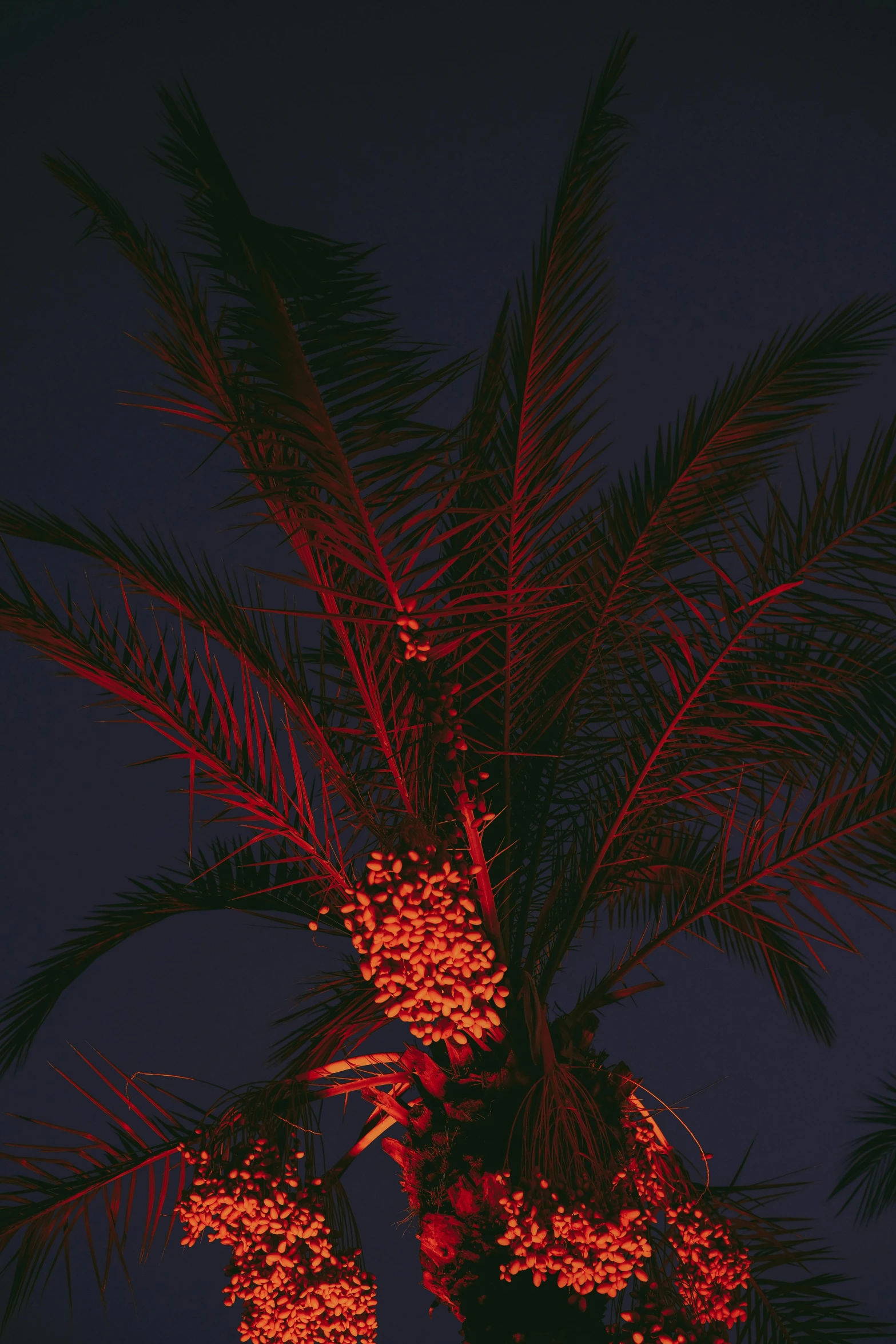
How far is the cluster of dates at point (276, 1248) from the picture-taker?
3447 millimetres

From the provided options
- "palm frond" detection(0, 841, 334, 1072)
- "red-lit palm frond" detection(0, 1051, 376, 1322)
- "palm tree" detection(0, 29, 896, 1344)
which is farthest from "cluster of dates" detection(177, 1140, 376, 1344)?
"palm frond" detection(0, 841, 334, 1072)

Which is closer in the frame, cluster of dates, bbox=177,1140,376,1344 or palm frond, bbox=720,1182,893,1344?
cluster of dates, bbox=177,1140,376,1344

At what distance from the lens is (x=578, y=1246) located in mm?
3135

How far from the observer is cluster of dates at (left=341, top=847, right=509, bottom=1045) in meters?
3.13

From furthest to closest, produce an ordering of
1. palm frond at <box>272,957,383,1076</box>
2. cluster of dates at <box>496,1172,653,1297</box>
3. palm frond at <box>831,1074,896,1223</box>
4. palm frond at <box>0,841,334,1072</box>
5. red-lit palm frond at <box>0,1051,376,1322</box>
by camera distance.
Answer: palm frond at <box>831,1074,896,1223</box>
palm frond at <box>0,841,334,1072</box>
palm frond at <box>272,957,383,1076</box>
red-lit palm frond at <box>0,1051,376,1322</box>
cluster of dates at <box>496,1172,653,1297</box>

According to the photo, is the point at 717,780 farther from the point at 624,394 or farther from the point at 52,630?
the point at 624,394

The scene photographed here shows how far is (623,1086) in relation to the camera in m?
4.11

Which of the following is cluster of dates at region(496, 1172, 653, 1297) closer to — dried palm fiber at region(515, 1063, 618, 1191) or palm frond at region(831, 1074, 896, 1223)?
dried palm fiber at region(515, 1063, 618, 1191)

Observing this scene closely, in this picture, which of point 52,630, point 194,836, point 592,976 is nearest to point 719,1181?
point 194,836

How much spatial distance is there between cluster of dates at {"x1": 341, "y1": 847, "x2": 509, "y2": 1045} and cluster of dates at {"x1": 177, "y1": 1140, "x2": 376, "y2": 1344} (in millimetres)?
880

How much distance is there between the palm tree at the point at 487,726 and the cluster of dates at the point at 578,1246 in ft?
0.04

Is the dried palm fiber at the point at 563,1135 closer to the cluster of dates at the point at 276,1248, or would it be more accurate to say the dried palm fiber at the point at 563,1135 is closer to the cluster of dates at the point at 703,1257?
the cluster of dates at the point at 703,1257

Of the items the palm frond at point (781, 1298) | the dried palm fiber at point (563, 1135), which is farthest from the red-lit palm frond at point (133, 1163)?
the palm frond at point (781, 1298)

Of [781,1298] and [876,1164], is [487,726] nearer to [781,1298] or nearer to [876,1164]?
[781,1298]
